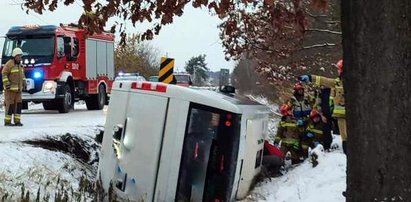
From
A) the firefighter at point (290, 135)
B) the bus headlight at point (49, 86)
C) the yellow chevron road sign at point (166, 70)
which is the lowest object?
the firefighter at point (290, 135)

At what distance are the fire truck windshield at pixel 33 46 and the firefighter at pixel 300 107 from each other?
1008cm

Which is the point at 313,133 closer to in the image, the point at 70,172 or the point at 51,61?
the point at 70,172

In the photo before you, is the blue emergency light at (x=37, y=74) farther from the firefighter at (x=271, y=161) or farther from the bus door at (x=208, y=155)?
the bus door at (x=208, y=155)

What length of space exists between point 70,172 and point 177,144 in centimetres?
329

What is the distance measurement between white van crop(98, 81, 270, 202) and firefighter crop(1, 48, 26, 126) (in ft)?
24.6

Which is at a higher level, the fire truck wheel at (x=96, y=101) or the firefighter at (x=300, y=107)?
the firefighter at (x=300, y=107)

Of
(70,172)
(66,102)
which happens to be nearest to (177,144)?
(70,172)

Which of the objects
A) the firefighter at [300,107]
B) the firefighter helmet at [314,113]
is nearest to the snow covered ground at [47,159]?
the firefighter at [300,107]

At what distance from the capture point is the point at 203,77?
352 ft

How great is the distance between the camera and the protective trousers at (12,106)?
14164mm

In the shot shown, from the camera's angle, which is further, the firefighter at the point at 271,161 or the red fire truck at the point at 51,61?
the red fire truck at the point at 51,61

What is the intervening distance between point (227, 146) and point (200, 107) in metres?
0.53

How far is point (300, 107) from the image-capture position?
11414mm

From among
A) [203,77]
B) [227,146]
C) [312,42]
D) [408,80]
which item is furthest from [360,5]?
[203,77]
